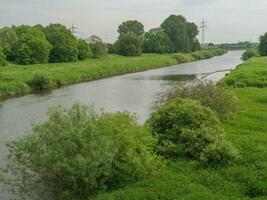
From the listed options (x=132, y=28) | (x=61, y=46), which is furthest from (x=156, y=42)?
(x=61, y=46)

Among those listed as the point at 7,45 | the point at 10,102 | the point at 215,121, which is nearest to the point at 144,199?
the point at 215,121

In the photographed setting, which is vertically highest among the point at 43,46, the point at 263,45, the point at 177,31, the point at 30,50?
the point at 177,31

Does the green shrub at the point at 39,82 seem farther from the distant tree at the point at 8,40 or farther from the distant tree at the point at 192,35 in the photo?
the distant tree at the point at 192,35

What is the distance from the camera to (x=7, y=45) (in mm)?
72375

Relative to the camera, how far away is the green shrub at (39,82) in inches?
1882

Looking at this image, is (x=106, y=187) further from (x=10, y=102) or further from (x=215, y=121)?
(x=10, y=102)

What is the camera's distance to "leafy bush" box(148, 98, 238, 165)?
50.1 ft

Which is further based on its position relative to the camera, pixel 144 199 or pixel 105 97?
pixel 105 97

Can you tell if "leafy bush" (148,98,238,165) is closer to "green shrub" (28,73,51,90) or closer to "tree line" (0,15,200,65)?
"green shrub" (28,73,51,90)

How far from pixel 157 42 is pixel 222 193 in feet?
391

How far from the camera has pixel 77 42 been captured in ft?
282

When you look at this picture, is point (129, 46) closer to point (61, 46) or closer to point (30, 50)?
point (61, 46)

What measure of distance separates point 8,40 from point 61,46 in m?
9.96

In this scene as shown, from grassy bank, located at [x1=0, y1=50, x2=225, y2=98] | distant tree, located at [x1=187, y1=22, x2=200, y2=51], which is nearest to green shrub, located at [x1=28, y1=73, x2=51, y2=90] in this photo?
grassy bank, located at [x1=0, y1=50, x2=225, y2=98]
